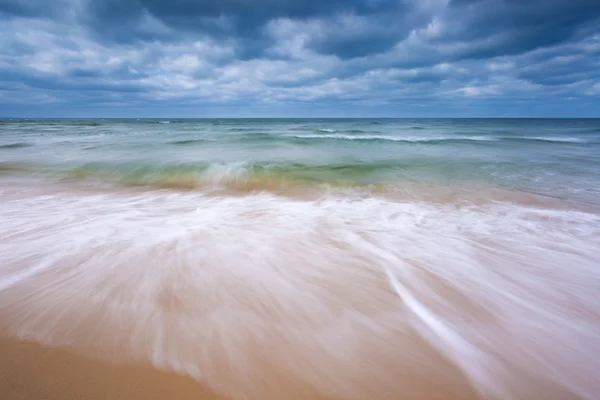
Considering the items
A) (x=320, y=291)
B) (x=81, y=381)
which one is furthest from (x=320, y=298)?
(x=81, y=381)

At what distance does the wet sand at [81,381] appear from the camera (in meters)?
1.56

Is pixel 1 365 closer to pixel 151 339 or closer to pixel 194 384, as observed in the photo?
pixel 151 339

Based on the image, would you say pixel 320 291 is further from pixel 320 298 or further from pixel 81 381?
pixel 81 381

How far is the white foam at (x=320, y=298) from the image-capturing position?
5.92ft

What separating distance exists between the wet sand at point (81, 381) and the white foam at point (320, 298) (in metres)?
0.09

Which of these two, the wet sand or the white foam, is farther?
the white foam

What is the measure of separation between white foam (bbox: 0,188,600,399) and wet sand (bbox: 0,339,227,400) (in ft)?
0.31

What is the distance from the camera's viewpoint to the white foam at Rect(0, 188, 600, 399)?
1805mm

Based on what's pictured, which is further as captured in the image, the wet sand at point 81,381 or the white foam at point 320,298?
the white foam at point 320,298

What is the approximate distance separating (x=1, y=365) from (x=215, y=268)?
160cm

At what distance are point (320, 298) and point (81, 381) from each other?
1679 millimetres

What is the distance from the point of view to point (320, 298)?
2.54 m

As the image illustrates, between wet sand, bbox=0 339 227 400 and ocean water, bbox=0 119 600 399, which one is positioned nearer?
wet sand, bbox=0 339 227 400

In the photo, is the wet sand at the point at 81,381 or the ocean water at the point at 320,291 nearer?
the wet sand at the point at 81,381
